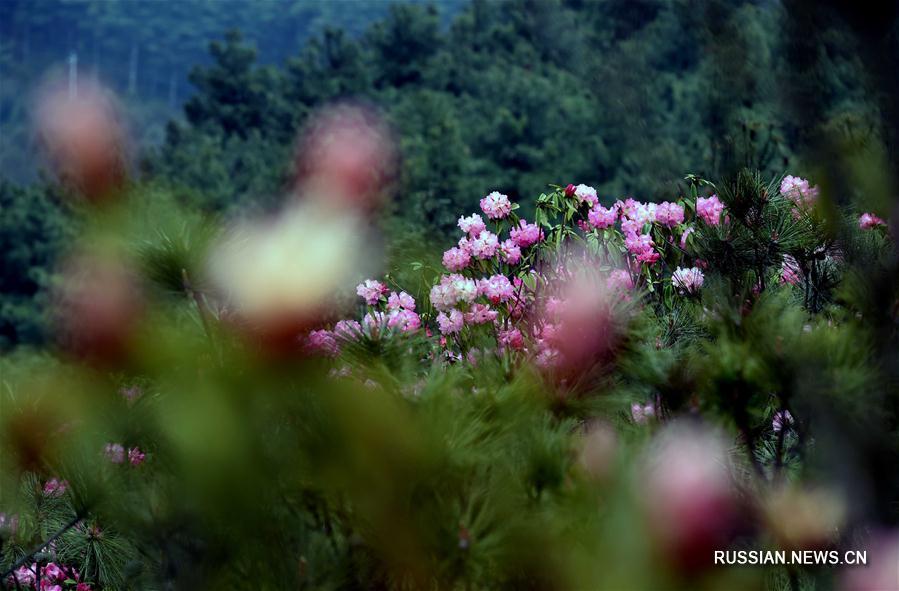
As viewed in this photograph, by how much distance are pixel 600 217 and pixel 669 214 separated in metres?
0.20

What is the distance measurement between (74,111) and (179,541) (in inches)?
25.2

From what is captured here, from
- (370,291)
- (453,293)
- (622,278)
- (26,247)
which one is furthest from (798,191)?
(26,247)

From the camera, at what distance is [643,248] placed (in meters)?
3.26

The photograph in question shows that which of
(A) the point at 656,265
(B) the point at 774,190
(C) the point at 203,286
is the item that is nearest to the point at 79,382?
(C) the point at 203,286

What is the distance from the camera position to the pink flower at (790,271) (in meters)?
2.79

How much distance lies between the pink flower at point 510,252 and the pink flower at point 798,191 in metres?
0.77

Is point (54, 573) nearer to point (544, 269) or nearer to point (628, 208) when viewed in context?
point (544, 269)

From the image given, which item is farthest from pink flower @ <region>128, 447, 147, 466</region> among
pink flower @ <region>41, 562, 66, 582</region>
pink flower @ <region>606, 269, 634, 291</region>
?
pink flower @ <region>606, 269, 634, 291</region>

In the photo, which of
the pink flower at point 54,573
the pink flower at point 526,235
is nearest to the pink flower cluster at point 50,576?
the pink flower at point 54,573

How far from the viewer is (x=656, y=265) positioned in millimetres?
3385

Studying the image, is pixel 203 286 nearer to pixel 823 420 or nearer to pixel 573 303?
pixel 573 303

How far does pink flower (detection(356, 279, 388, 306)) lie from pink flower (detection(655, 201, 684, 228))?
0.85 metres

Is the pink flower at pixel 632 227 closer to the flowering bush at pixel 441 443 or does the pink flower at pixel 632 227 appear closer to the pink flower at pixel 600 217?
the pink flower at pixel 600 217

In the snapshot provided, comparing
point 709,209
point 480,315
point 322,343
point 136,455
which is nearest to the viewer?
point 322,343
